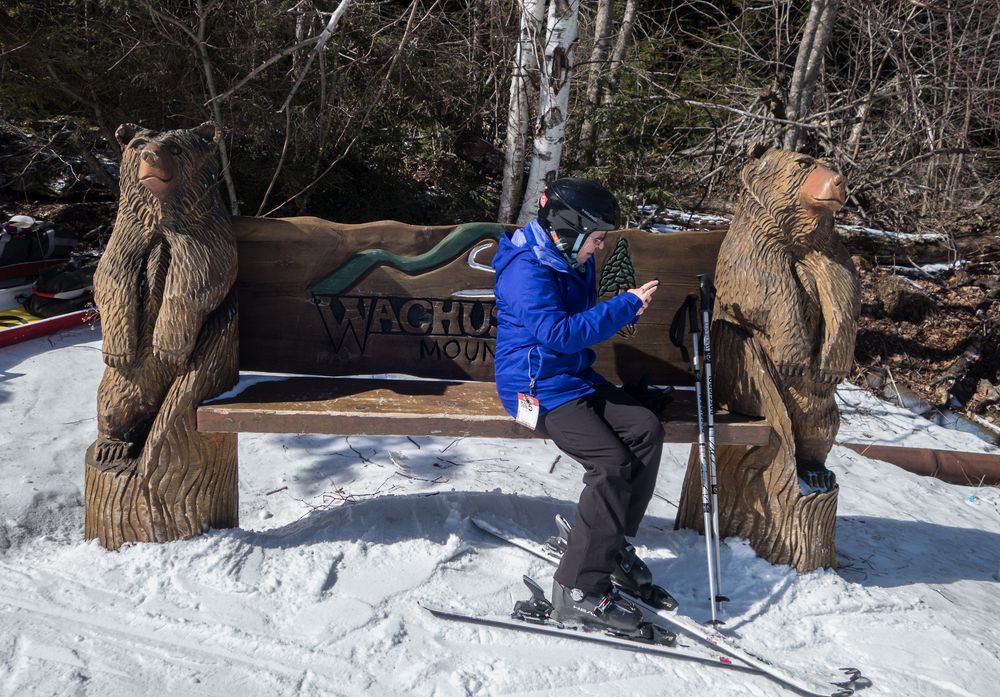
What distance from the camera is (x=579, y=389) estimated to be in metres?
2.87

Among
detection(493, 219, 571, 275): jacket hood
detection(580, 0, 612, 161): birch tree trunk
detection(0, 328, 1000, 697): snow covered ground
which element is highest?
detection(580, 0, 612, 161): birch tree trunk

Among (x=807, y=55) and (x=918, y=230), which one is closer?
(x=807, y=55)

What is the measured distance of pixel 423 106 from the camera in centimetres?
700

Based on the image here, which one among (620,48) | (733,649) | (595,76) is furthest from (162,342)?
(620,48)

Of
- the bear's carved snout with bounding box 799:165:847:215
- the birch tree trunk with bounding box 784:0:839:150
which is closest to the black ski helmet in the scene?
the bear's carved snout with bounding box 799:165:847:215

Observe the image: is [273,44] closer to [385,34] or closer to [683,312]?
[385,34]

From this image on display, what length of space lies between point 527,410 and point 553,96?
320cm

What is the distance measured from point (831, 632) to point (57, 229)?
6781 mm

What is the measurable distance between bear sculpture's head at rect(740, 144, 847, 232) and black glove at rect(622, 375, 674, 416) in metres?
0.80

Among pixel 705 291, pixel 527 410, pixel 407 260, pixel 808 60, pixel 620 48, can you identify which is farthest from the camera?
pixel 620 48

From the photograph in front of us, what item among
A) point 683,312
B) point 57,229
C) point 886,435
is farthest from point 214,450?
point 57,229

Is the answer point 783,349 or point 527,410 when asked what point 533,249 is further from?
point 783,349

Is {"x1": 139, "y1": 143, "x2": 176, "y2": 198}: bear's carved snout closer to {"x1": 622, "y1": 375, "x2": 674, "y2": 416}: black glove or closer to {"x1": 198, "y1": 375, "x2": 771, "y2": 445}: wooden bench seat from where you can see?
{"x1": 198, "y1": 375, "x2": 771, "y2": 445}: wooden bench seat

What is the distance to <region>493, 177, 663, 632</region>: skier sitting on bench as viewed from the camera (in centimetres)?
268
